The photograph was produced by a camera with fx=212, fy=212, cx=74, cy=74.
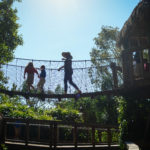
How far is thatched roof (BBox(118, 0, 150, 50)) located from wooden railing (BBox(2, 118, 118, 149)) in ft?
9.77

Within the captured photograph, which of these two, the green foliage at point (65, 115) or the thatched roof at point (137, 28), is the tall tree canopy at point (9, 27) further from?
the thatched roof at point (137, 28)

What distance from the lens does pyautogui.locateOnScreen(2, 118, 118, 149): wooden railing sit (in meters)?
6.34

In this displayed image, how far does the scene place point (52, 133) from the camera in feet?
20.6

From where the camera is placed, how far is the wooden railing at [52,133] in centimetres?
634

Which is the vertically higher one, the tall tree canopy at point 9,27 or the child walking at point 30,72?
the tall tree canopy at point 9,27

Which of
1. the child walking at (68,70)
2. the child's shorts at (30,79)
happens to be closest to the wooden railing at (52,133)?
the child walking at (68,70)

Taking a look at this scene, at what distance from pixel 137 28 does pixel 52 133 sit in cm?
439

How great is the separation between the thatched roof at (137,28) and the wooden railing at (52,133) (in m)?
2.98

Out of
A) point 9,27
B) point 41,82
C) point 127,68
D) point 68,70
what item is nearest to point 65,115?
point 41,82

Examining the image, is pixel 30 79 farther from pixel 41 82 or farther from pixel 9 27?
pixel 9 27

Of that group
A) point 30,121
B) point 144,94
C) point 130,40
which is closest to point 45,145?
point 30,121

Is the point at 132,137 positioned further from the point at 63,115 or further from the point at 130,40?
the point at 63,115

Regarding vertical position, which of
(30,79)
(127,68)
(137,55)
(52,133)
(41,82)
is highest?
(137,55)

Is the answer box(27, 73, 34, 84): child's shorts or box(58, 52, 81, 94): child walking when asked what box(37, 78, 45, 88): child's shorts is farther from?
box(58, 52, 81, 94): child walking
